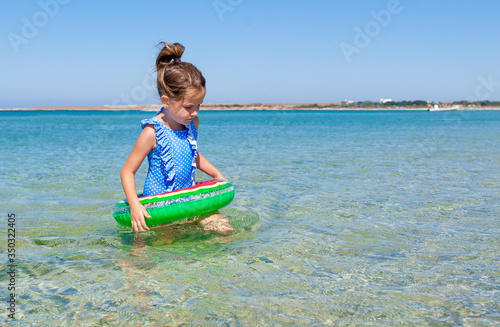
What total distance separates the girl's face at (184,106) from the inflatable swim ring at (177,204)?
0.63m

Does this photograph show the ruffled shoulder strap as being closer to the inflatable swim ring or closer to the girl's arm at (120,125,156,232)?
the inflatable swim ring

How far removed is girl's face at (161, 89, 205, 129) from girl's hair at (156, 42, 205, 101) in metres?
0.04

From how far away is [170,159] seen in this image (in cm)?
391

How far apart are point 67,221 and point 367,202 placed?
3.74m

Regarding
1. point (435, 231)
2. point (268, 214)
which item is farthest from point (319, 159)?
point (435, 231)

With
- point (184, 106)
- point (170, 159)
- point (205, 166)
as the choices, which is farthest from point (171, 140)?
point (205, 166)

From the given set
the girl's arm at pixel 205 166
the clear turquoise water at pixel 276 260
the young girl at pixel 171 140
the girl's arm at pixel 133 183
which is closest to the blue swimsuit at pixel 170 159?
A: the young girl at pixel 171 140

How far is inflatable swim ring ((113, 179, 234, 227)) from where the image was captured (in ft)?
12.2

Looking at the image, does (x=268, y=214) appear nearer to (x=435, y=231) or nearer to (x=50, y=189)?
(x=435, y=231)

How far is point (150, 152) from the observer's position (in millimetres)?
3877

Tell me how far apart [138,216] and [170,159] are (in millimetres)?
597

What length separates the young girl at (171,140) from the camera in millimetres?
3619

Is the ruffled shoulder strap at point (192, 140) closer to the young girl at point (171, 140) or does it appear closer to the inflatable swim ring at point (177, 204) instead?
the young girl at point (171, 140)

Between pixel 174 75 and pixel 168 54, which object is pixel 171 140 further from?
pixel 168 54
